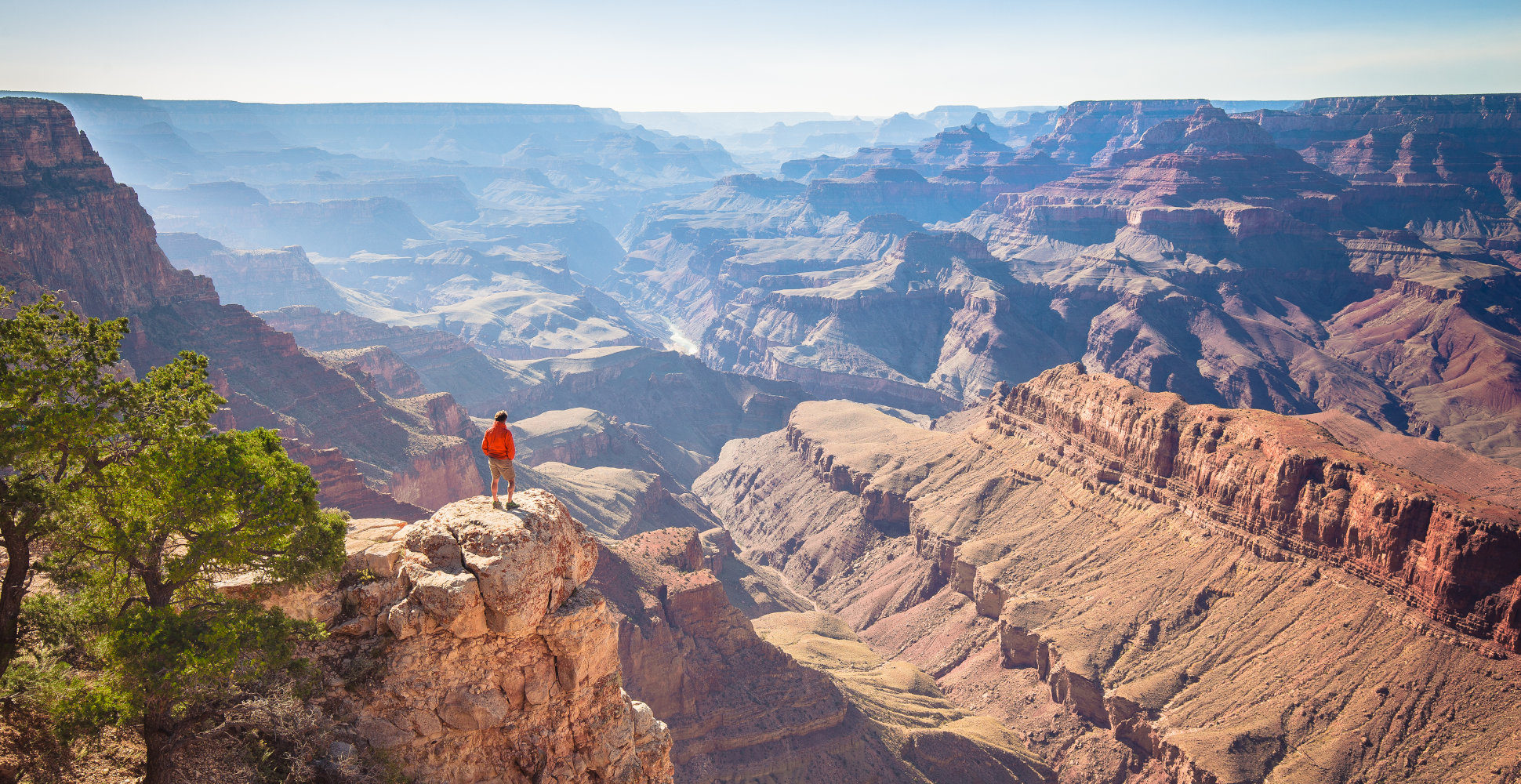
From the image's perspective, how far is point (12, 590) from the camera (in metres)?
18.1

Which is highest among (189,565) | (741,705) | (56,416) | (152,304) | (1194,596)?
(56,416)

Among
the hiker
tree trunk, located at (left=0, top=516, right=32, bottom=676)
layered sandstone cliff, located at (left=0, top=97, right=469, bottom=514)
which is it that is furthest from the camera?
layered sandstone cliff, located at (left=0, top=97, right=469, bottom=514)

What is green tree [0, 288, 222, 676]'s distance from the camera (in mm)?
18375

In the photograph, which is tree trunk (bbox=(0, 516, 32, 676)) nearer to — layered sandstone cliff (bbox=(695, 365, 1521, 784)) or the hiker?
the hiker

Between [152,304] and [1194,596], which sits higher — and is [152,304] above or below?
above

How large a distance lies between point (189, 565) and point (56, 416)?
14.2ft

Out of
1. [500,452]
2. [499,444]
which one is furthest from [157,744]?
[499,444]

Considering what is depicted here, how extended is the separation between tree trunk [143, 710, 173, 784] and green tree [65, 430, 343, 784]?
2 cm

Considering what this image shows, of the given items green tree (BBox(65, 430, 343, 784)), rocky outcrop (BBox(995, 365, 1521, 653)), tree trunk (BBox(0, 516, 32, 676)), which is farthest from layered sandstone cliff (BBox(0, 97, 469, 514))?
rocky outcrop (BBox(995, 365, 1521, 653))

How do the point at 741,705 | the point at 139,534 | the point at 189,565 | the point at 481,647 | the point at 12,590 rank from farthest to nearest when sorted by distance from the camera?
1. the point at 741,705
2. the point at 481,647
3. the point at 189,565
4. the point at 139,534
5. the point at 12,590

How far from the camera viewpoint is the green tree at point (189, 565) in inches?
725

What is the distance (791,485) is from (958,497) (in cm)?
3643

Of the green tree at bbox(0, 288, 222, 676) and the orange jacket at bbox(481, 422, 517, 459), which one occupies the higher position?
the green tree at bbox(0, 288, 222, 676)

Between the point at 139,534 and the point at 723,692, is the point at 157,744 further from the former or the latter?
the point at 723,692
